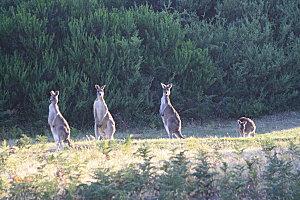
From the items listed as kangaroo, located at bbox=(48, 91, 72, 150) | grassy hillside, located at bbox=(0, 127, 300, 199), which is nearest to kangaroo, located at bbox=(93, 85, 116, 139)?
kangaroo, located at bbox=(48, 91, 72, 150)

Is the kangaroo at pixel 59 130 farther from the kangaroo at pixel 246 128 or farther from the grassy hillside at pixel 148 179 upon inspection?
the kangaroo at pixel 246 128

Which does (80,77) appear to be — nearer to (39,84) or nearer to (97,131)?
(39,84)

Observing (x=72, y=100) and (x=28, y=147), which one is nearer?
(x=28, y=147)

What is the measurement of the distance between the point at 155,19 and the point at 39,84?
6376 mm

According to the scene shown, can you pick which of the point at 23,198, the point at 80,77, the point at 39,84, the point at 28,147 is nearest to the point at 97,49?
the point at 80,77

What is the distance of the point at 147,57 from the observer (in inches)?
1098

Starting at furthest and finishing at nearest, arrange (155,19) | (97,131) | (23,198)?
1. (155,19)
2. (97,131)
3. (23,198)

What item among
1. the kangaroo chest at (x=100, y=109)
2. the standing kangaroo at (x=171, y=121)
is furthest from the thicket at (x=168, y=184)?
the standing kangaroo at (x=171, y=121)

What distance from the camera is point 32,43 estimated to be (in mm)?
25828

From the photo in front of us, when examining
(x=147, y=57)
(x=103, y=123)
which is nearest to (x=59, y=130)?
(x=103, y=123)

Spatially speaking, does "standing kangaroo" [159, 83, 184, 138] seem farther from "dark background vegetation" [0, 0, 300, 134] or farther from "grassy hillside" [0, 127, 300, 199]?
"grassy hillside" [0, 127, 300, 199]

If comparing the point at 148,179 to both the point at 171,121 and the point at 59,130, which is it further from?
the point at 171,121

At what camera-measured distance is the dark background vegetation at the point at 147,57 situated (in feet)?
84.1

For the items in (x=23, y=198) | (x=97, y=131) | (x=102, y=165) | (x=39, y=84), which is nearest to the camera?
(x=23, y=198)
